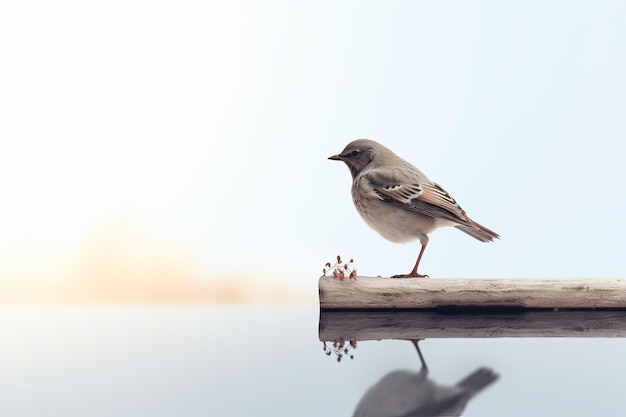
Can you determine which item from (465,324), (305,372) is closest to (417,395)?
(305,372)

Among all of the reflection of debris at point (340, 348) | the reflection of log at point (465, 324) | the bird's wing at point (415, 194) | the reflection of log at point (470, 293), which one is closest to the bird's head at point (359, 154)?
the bird's wing at point (415, 194)

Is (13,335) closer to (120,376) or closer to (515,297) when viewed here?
(120,376)

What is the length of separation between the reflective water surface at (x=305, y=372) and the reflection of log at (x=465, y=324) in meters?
0.03

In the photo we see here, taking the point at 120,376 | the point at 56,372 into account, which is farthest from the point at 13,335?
the point at 120,376

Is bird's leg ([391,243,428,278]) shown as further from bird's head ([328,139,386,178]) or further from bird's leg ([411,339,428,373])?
bird's leg ([411,339,428,373])

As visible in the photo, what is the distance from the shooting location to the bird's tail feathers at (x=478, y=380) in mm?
2231

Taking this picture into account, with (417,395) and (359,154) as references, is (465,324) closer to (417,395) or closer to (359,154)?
(359,154)

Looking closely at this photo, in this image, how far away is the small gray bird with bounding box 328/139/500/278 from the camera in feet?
12.5

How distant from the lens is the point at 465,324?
11.4 ft

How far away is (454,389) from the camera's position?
85.6 inches

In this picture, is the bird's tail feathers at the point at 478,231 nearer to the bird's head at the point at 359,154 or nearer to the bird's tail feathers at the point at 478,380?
the bird's head at the point at 359,154

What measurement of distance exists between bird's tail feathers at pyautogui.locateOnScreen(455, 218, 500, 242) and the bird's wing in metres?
0.05

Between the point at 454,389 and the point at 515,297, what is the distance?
184 cm

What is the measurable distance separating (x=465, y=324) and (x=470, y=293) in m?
0.34
